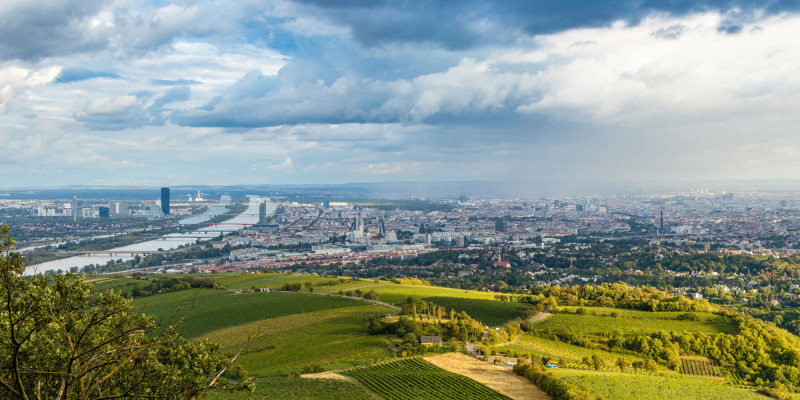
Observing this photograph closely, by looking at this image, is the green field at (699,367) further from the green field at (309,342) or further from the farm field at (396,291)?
the farm field at (396,291)

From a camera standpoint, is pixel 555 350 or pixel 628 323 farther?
pixel 628 323

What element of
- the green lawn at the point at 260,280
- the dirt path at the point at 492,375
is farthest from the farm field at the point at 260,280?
the dirt path at the point at 492,375

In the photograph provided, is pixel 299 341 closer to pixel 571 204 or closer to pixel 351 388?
pixel 351 388

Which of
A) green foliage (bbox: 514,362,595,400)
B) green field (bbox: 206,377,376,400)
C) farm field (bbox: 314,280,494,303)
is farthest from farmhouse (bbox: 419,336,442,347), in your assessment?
farm field (bbox: 314,280,494,303)

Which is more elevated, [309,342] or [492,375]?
[492,375]

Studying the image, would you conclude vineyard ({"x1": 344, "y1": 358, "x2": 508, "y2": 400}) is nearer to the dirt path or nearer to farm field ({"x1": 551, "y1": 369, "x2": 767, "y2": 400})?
the dirt path

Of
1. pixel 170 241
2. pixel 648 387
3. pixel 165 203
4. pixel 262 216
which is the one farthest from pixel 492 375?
pixel 165 203

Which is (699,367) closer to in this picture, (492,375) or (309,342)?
(492,375)
